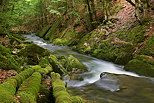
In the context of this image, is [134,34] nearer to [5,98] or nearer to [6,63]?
[6,63]

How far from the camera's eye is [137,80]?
832cm

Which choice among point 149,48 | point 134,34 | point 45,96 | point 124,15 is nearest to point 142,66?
point 149,48

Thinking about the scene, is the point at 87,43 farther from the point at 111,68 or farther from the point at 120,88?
the point at 120,88

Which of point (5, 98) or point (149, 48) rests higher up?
point (5, 98)

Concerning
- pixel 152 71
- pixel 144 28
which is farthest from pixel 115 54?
pixel 152 71

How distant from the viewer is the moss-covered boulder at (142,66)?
9.24m

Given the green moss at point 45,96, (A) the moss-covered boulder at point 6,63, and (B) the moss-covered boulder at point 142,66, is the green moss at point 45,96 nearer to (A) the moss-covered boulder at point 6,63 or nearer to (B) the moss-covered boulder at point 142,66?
(A) the moss-covered boulder at point 6,63

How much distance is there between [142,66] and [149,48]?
1620mm

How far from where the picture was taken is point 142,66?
31.8 feet

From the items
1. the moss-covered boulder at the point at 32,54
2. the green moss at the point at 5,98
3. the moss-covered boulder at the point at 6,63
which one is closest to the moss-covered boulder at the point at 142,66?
the moss-covered boulder at the point at 32,54

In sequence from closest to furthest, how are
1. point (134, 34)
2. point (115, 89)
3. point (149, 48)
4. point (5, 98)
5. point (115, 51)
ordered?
point (5, 98) → point (115, 89) → point (149, 48) → point (115, 51) → point (134, 34)

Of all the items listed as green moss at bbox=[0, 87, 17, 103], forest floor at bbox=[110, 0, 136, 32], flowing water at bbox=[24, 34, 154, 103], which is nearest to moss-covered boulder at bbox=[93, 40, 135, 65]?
forest floor at bbox=[110, 0, 136, 32]

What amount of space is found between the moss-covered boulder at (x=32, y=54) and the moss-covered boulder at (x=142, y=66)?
5747 millimetres

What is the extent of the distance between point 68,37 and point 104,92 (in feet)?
50.1
